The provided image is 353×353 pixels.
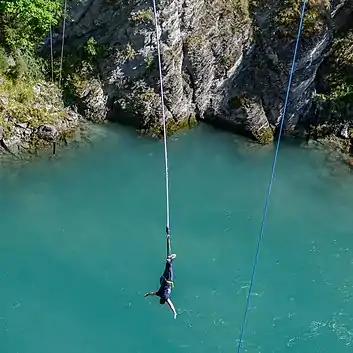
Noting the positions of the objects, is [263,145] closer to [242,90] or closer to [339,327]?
[242,90]

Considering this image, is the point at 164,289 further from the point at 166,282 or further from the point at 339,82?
the point at 339,82

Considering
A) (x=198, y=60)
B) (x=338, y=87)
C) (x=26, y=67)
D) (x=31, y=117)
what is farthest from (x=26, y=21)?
(x=338, y=87)

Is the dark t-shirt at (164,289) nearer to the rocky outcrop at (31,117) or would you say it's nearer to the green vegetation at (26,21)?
the rocky outcrop at (31,117)

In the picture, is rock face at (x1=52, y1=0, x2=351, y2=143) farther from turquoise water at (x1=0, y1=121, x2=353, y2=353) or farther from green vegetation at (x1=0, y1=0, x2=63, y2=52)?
turquoise water at (x1=0, y1=121, x2=353, y2=353)

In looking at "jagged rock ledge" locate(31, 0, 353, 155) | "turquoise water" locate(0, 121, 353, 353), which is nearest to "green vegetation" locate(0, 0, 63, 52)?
"jagged rock ledge" locate(31, 0, 353, 155)

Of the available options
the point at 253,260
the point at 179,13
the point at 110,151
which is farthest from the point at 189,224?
the point at 179,13

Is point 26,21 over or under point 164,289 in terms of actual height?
over

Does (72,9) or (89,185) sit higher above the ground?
A: (72,9)
